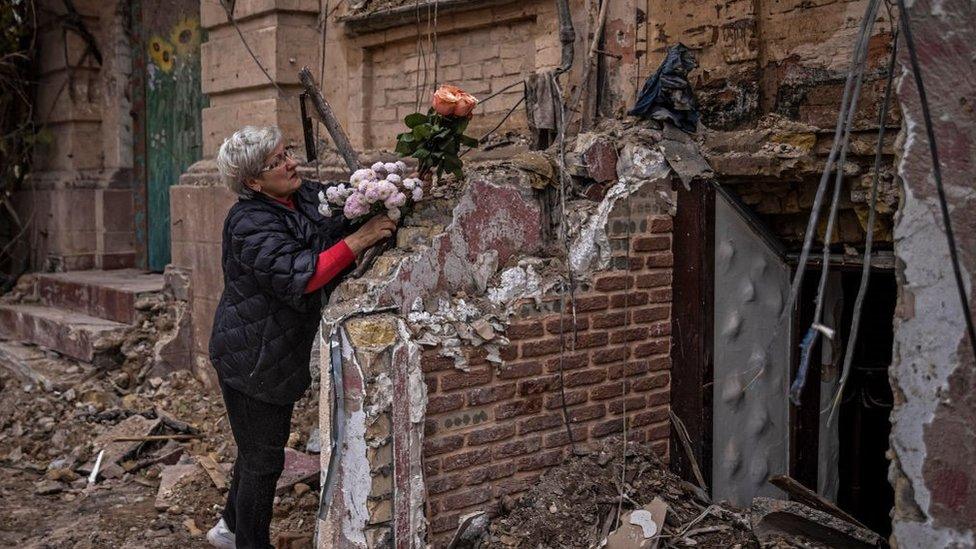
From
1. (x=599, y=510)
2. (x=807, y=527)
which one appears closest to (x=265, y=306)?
(x=599, y=510)

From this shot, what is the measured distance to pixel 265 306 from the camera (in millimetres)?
4016

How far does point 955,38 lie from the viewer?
9.94 feet

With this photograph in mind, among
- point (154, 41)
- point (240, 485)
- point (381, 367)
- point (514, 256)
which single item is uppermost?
point (154, 41)

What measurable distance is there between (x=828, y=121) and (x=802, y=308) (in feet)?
4.38

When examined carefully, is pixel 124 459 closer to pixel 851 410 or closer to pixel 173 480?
pixel 173 480

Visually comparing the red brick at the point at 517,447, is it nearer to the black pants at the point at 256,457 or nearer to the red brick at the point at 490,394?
the red brick at the point at 490,394

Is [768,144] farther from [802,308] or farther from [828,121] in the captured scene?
[802,308]

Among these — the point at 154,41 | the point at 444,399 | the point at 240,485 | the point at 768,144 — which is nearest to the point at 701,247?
the point at 768,144

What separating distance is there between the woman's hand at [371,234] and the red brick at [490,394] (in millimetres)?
752

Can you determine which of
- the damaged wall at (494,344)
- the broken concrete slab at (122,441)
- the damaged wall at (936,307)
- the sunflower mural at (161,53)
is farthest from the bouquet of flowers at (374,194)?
the sunflower mural at (161,53)

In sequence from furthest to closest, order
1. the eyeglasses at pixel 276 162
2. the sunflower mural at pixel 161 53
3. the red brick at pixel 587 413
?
the sunflower mural at pixel 161 53
the red brick at pixel 587 413
the eyeglasses at pixel 276 162

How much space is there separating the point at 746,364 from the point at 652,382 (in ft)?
2.16

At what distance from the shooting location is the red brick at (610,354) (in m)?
4.57

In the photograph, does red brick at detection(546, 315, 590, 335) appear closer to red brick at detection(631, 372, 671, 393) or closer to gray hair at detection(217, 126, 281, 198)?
red brick at detection(631, 372, 671, 393)
